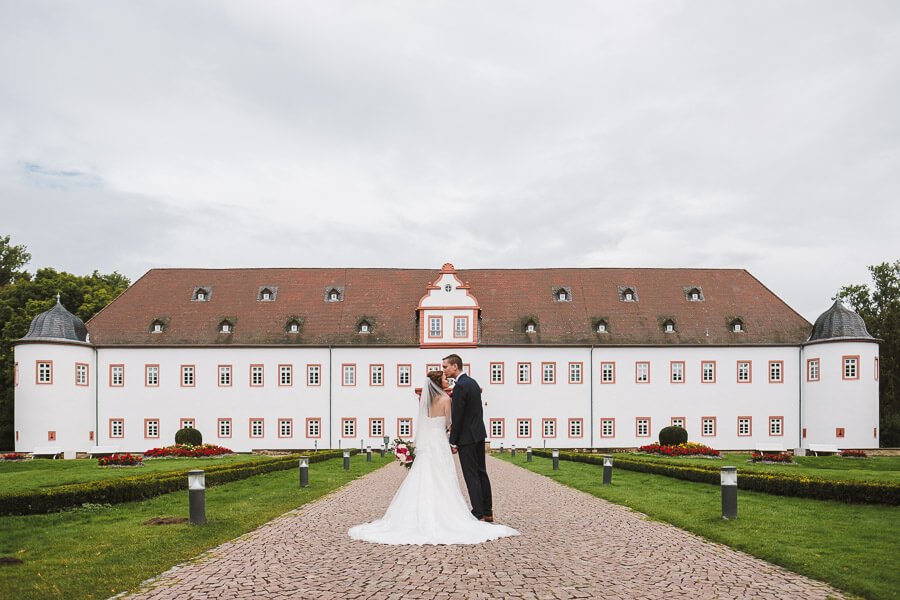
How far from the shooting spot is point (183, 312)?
47938 mm

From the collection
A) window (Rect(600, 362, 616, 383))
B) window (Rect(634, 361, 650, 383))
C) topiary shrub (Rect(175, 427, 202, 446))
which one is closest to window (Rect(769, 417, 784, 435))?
window (Rect(634, 361, 650, 383))

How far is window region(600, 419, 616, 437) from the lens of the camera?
46.3 m

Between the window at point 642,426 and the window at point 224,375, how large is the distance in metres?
25.7

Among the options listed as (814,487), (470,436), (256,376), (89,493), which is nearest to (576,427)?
(256,376)

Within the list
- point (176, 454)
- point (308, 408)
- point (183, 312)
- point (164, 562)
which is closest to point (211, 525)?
point (164, 562)

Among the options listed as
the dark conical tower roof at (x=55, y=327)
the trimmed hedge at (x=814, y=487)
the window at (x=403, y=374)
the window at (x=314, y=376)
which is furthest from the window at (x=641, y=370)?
the dark conical tower roof at (x=55, y=327)

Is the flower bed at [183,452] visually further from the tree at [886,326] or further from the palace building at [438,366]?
the tree at [886,326]

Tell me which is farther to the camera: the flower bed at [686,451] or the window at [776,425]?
the window at [776,425]

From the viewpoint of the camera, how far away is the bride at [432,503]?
10148 millimetres

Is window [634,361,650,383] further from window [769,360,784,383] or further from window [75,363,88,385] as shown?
window [75,363,88,385]

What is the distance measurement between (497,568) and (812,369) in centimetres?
4348

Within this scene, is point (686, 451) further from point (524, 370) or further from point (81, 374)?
point (81, 374)

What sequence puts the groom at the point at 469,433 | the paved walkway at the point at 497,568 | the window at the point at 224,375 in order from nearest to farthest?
the paved walkway at the point at 497,568, the groom at the point at 469,433, the window at the point at 224,375

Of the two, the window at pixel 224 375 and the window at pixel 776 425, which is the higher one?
the window at pixel 224 375
